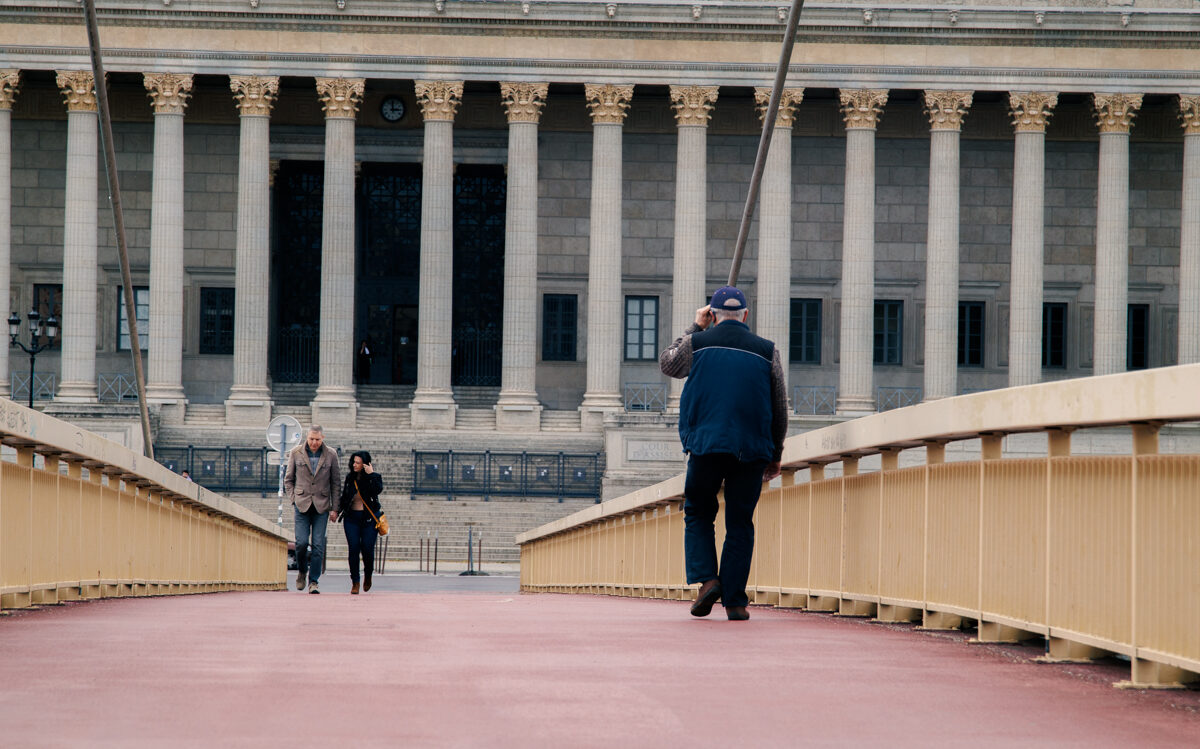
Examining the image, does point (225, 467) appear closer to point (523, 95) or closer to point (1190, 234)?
point (523, 95)

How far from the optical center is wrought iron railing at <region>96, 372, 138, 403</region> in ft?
177

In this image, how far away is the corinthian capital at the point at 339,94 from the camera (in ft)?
165

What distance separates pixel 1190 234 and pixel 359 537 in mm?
35725

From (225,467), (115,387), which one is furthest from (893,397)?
(115,387)

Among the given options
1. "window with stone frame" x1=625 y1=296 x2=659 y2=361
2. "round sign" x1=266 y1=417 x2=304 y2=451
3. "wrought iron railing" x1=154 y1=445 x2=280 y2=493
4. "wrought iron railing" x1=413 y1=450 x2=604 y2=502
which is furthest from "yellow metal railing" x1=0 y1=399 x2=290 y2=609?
"window with stone frame" x1=625 y1=296 x2=659 y2=361

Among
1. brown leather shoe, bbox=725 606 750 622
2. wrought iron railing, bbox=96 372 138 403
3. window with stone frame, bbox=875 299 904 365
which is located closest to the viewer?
brown leather shoe, bbox=725 606 750 622

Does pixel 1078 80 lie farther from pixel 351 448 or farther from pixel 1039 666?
pixel 1039 666

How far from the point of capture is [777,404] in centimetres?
1170

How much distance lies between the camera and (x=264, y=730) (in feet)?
19.5

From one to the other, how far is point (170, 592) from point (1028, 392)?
1271cm

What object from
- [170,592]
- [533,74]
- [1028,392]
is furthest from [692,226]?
[1028,392]

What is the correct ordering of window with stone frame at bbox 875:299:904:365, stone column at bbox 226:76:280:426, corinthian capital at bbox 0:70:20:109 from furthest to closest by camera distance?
1. window with stone frame at bbox 875:299:904:365
2. stone column at bbox 226:76:280:426
3. corinthian capital at bbox 0:70:20:109

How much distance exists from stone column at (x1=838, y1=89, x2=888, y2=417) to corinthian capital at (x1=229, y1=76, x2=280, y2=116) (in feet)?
55.2

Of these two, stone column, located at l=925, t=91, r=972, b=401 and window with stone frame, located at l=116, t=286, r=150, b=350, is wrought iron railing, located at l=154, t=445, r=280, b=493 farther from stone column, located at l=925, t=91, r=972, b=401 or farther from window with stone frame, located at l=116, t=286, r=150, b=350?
stone column, located at l=925, t=91, r=972, b=401
